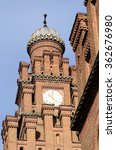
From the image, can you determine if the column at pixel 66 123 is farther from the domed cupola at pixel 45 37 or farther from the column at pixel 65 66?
the domed cupola at pixel 45 37

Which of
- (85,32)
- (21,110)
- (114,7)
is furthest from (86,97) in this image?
(21,110)

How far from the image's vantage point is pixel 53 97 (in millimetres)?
53469

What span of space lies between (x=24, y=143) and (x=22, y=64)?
9986mm

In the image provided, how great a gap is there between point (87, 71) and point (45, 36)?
32694mm

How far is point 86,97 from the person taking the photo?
79.0 ft

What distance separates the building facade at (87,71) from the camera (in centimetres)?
2314

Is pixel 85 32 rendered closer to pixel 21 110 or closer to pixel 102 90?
pixel 102 90

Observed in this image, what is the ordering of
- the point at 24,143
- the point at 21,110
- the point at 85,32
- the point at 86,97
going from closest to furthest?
the point at 86,97 < the point at 85,32 < the point at 24,143 < the point at 21,110

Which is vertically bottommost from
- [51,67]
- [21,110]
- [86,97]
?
[86,97]

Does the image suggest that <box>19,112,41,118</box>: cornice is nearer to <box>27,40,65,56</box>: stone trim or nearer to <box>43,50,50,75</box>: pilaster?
<box>43,50,50,75</box>: pilaster

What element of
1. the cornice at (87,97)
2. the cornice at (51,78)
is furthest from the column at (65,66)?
the cornice at (87,97)

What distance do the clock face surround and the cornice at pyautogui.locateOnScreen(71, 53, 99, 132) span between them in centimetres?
2709

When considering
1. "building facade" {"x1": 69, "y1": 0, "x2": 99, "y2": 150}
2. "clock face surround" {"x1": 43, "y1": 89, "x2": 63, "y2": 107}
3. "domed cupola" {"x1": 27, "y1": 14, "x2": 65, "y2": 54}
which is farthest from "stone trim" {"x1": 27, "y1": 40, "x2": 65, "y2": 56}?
"building facade" {"x1": 69, "y1": 0, "x2": 99, "y2": 150}

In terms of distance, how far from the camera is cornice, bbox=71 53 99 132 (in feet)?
75.2
